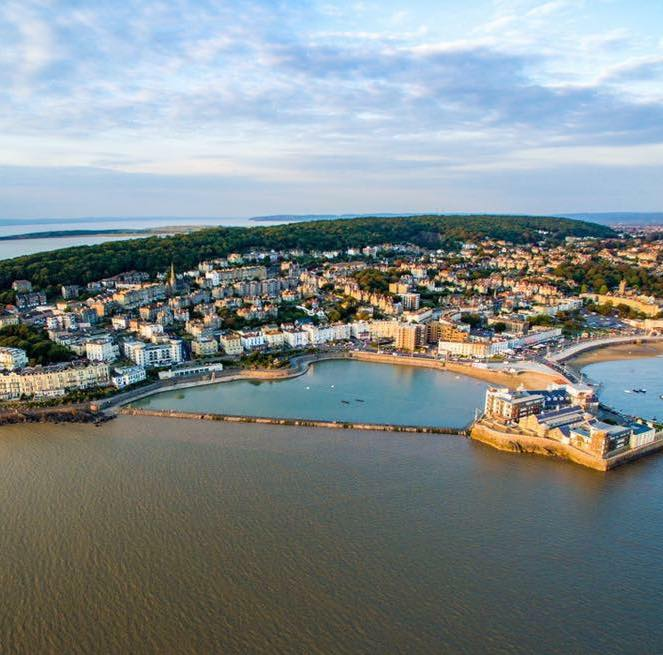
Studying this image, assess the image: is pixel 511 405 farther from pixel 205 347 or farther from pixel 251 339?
pixel 205 347

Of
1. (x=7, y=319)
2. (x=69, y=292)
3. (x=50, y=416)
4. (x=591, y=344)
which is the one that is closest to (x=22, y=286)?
(x=69, y=292)

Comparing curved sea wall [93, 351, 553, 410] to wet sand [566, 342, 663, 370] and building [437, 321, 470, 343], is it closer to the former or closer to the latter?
building [437, 321, 470, 343]

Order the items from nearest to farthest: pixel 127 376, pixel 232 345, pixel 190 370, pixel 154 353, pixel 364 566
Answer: pixel 364 566 → pixel 127 376 → pixel 190 370 → pixel 154 353 → pixel 232 345

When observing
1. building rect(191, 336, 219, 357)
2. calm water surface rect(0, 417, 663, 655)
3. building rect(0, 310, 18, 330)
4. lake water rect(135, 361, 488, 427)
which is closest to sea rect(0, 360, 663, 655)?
calm water surface rect(0, 417, 663, 655)

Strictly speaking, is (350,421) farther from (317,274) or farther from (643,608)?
(317,274)

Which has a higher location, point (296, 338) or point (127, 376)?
point (296, 338)

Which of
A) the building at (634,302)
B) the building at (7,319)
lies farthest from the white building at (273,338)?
the building at (634,302)
